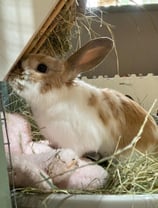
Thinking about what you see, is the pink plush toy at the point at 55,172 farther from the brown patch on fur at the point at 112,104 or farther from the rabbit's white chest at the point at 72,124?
the brown patch on fur at the point at 112,104

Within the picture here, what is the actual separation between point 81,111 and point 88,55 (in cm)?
17

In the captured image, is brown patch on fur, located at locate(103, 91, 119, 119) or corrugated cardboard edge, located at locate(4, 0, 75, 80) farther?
brown patch on fur, located at locate(103, 91, 119, 119)

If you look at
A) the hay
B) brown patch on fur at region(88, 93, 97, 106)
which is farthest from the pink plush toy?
brown patch on fur at region(88, 93, 97, 106)

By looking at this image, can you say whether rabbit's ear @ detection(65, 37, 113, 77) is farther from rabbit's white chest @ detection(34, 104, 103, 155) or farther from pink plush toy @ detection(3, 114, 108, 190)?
pink plush toy @ detection(3, 114, 108, 190)

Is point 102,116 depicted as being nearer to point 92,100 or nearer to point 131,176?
point 92,100

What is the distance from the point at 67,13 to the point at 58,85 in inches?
8.5

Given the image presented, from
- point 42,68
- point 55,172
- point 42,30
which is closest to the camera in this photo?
point 55,172

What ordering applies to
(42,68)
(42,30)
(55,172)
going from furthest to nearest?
(42,68) < (42,30) < (55,172)

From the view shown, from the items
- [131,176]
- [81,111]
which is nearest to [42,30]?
[81,111]

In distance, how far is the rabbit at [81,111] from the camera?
1239mm

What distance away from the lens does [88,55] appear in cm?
125

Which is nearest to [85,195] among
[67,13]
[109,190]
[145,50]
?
[109,190]

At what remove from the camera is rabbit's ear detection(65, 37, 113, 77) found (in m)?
1.22

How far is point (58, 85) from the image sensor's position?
4.13ft
